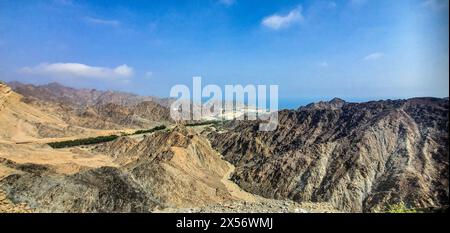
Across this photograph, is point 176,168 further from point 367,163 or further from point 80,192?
point 367,163

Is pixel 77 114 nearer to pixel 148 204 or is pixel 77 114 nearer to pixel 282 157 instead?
pixel 282 157

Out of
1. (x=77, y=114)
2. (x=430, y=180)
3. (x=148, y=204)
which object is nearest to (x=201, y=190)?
(x=148, y=204)

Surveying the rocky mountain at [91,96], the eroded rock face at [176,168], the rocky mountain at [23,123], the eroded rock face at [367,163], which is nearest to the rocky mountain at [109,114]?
the rocky mountain at [23,123]

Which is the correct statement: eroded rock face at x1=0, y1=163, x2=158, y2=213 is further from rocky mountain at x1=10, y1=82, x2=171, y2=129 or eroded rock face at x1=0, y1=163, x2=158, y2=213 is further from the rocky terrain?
rocky mountain at x1=10, y1=82, x2=171, y2=129

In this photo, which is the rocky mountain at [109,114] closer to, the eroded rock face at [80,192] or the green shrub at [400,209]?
the eroded rock face at [80,192]

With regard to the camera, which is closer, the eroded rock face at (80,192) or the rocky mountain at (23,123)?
the eroded rock face at (80,192)

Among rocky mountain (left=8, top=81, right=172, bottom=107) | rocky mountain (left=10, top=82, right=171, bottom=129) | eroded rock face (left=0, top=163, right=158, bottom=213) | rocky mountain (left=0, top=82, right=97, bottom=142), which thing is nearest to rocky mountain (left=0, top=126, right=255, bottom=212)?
eroded rock face (left=0, top=163, right=158, bottom=213)

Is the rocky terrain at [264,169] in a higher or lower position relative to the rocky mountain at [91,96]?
lower

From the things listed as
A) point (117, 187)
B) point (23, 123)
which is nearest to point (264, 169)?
point (117, 187)
